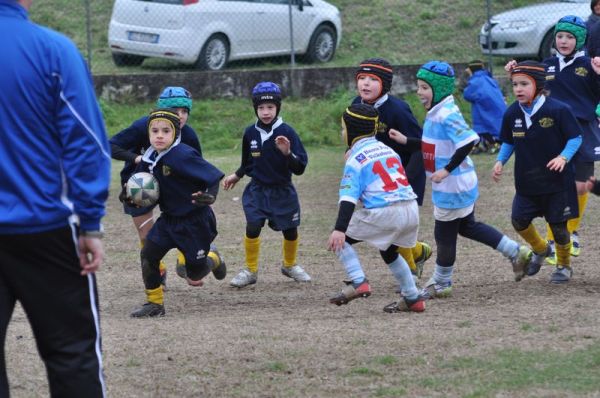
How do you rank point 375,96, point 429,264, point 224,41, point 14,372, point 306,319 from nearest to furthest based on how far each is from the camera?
point 14,372 → point 306,319 → point 375,96 → point 429,264 → point 224,41

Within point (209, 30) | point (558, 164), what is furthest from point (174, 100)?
point (209, 30)

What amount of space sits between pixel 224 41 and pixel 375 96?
10.6 meters

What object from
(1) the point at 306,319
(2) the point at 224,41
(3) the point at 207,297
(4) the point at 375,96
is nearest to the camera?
(1) the point at 306,319

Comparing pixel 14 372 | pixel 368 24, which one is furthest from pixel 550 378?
pixel 368 24

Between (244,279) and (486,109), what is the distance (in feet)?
27.0

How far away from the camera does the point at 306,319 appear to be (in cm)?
752

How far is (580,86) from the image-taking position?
9281 millimetres

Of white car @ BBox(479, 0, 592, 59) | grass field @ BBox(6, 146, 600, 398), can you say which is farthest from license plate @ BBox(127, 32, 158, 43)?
grass field @ BBox(6, 146, 600, 398)

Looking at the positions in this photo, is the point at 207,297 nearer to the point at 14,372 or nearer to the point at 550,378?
the point at 14,372

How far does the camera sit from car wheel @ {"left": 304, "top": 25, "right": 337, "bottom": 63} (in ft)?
64.5

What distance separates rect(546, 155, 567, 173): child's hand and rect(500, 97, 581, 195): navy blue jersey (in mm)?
162

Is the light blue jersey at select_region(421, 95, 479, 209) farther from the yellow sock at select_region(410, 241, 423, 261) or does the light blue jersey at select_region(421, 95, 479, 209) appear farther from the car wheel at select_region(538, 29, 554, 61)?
the car wheel at select_region(538, 29, 554, 61)

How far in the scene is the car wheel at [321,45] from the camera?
1967 centimetres

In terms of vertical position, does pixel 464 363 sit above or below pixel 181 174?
below
